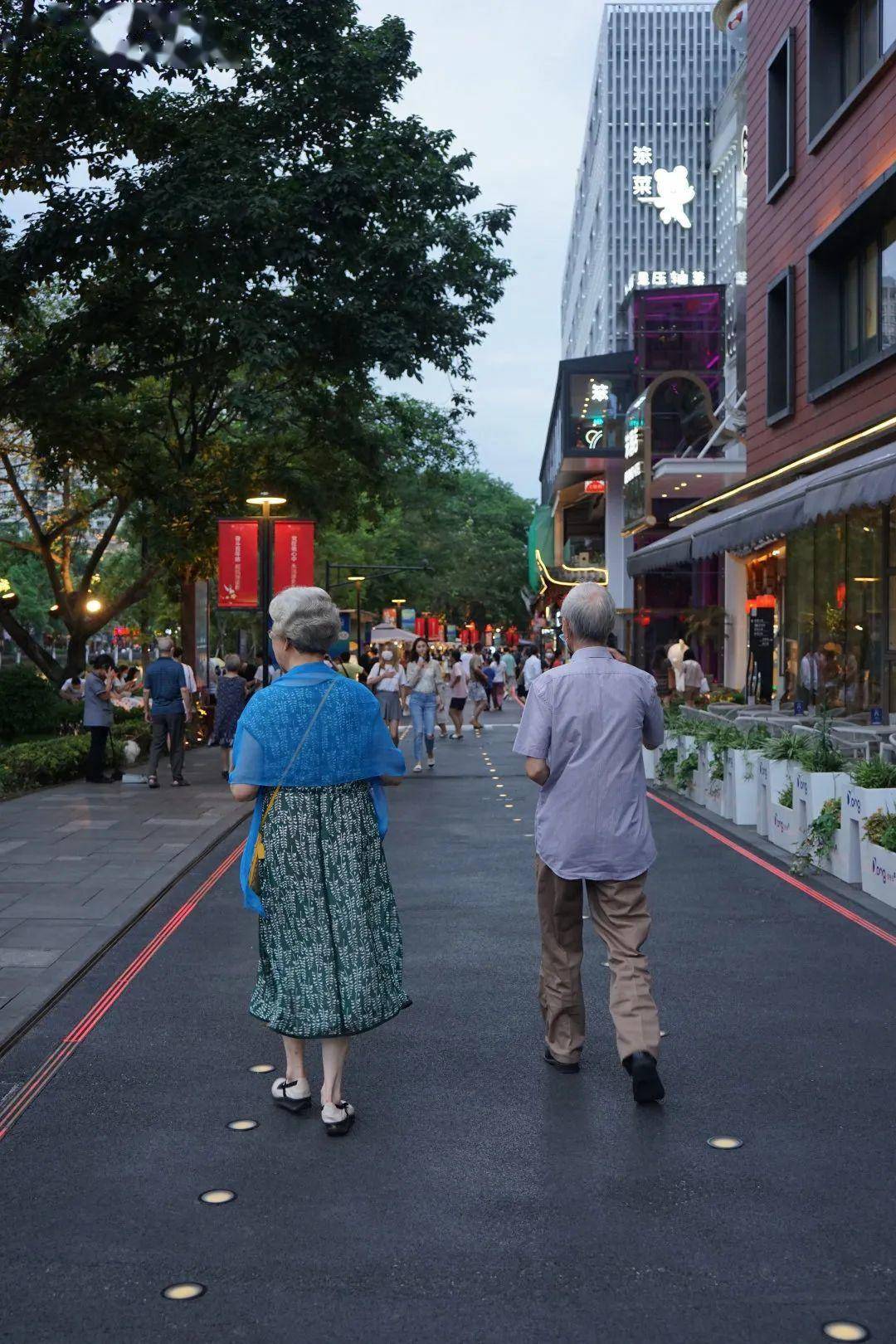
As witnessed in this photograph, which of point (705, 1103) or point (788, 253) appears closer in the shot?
point (705, 1103)

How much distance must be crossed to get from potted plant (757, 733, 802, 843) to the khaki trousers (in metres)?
6.62

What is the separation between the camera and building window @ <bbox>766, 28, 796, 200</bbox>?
22656 millimetres

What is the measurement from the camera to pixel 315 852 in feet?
16.7

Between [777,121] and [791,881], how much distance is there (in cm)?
1650

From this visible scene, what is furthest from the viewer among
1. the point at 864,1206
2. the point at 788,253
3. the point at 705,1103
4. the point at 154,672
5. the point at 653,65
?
the point at 653,65

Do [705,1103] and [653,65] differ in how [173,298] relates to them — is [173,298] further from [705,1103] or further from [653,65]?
[653,65]

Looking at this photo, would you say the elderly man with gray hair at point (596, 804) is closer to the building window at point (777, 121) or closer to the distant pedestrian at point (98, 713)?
the distant pedestrian at point (98, 713)

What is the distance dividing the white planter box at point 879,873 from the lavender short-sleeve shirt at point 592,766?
421 cm

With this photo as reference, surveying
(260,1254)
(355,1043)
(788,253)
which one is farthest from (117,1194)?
(788,253)

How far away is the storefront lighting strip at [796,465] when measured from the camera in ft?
49.1

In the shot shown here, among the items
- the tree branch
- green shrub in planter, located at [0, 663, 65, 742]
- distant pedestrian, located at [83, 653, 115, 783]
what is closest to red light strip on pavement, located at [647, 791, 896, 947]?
distant pedestrian, located at [83, 653, 115, 783]

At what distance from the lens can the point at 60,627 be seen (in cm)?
9675

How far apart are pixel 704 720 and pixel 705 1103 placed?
A: 38.7 ft

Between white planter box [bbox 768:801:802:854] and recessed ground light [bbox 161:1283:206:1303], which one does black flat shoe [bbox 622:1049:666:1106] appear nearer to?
recessed ground light [bbox 161:1283:206:1303]
